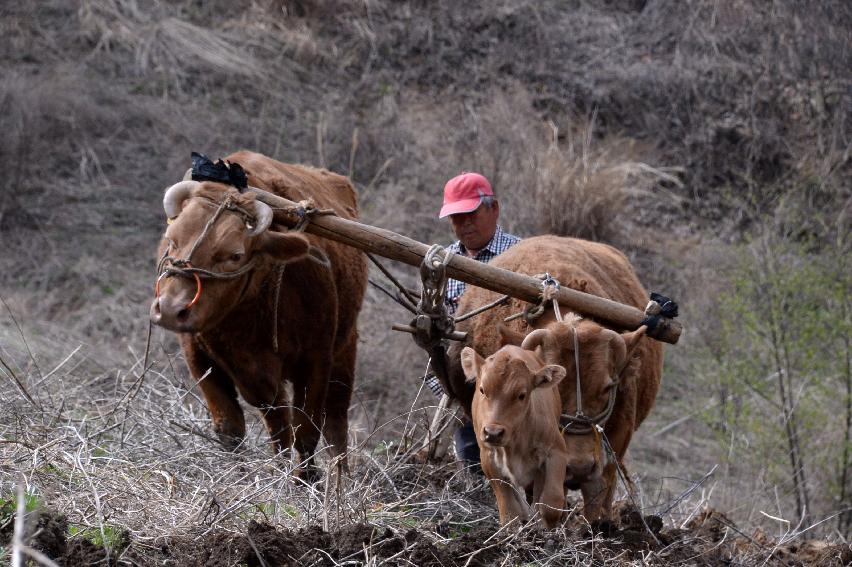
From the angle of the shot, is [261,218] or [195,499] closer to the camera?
[195,499]

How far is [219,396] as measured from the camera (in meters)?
7.72

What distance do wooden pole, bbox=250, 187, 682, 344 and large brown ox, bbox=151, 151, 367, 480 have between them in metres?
0.17

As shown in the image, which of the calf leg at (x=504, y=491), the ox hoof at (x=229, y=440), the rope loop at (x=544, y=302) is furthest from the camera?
the ox hoof at (x=229, y=440)

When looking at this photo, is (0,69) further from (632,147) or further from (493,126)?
(632,147)

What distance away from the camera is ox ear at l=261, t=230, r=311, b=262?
6656mm

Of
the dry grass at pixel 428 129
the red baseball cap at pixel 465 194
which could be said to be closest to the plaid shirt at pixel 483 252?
the red baseball cap at pixel 465 194

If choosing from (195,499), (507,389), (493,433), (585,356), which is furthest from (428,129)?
(195,499)

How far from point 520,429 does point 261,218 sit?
1.87 m

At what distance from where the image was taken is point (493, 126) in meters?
18.5

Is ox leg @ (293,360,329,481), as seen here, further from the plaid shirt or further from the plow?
the plow

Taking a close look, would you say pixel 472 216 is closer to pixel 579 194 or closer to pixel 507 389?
pixel 507 389

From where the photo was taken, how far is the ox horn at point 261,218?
258 inches

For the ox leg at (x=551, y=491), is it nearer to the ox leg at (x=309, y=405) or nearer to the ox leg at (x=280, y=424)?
the ox leg at (x=309, y=405)

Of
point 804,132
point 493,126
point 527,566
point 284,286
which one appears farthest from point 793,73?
point 527,566
